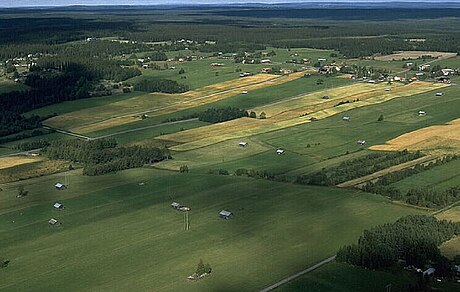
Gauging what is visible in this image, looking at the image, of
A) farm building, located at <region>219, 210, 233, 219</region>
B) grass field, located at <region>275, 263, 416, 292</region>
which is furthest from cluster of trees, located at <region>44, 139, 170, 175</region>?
grass field, located at <region>275, 263, 416, 292</region>

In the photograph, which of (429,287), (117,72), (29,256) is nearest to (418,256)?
(429,287)

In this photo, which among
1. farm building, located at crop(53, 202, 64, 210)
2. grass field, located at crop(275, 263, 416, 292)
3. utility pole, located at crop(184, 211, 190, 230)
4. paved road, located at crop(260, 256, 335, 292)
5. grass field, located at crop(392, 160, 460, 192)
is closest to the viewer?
grass field, located at crop(275, 263, 416, 292)

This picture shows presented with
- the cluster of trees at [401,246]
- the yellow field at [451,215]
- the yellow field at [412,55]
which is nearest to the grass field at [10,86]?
the yellow field at [412,55]

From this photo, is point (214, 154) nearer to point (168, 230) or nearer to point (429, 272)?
point (168, 230)

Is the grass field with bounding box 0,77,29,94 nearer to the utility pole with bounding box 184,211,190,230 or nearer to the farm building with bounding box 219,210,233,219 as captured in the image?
the utility pole with bounding box 184,211,190,230

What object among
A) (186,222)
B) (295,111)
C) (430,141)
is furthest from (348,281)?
(295,111)
